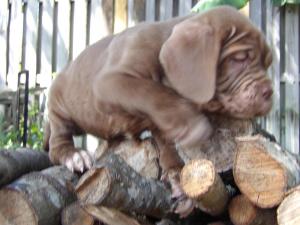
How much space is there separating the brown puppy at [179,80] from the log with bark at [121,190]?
0.09 m

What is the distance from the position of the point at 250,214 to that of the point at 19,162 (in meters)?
1.17

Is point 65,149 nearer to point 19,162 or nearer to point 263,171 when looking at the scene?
A: point 19,162

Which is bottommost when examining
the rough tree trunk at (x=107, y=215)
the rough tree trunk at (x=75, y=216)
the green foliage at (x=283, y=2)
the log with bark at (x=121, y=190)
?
the rough tree trunk at (x=75, y=216)

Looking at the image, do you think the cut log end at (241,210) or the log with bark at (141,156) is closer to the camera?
the cut log end at (241,210)

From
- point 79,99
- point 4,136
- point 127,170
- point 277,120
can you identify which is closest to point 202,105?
point 127,170

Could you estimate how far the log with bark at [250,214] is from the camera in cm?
290

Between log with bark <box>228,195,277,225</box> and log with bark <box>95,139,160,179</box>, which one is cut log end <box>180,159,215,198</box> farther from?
log with bark <box>95,139,160,179</box>

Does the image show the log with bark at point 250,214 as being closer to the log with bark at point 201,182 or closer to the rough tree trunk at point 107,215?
the log with bark at point 201,182

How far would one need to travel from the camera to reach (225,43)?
129 inches

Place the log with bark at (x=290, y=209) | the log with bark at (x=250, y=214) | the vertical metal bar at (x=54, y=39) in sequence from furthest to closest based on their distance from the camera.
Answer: the vertical metal bar at (x=54, y=39)
the log with bark at (x=250, y=214)
the log with bark at (x=290, y=209)

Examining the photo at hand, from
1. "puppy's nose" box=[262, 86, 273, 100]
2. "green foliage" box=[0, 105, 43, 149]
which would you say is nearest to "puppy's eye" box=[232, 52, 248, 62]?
"puppy's nose" box=[262, 86, 273, 100]

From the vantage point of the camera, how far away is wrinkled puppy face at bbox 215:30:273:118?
3.17 metres

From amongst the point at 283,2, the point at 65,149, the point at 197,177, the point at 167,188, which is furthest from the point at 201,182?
the point at 283,2

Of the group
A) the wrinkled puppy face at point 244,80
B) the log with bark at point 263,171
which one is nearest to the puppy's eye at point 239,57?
the wrinkled puppy face at point 244,80
